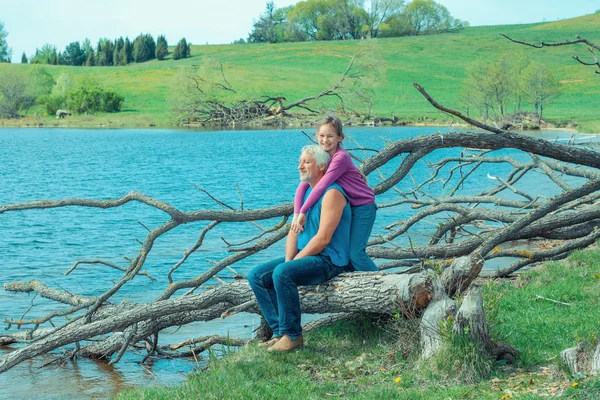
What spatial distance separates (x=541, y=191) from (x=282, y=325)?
1929 cm

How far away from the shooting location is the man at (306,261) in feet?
17.9

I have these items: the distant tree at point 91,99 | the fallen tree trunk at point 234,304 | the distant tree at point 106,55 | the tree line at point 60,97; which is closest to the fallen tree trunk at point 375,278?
the fallen tree trunk at point 234,304

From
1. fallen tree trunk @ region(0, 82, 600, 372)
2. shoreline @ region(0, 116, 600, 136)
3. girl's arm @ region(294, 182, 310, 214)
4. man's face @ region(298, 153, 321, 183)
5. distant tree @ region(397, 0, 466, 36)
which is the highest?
distant tree @ region(397, 0, 466, 36)

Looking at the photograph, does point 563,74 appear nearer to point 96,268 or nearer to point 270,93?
point 270,93

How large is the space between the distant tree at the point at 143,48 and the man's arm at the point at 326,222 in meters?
122

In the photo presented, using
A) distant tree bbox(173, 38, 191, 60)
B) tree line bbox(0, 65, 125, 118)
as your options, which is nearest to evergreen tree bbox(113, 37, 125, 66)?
distant tree bbox(173, 38, 191, 60)

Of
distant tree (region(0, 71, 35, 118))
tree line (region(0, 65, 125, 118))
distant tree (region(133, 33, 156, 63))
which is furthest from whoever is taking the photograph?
distant tree (region(133, 33, 156, 63))

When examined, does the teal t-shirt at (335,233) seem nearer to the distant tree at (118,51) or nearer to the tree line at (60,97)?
the tree line at (60,97)

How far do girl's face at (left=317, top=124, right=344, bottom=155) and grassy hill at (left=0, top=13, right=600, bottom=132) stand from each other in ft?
193

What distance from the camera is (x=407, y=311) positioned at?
5.38 metres

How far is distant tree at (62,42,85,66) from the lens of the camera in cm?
12938

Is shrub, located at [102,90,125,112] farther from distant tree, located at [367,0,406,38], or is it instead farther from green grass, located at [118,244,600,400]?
green grass, located at [118,244,600,400]

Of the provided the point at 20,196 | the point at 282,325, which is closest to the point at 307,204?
the point at 282,325

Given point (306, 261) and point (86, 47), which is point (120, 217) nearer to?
point (306, 261)
